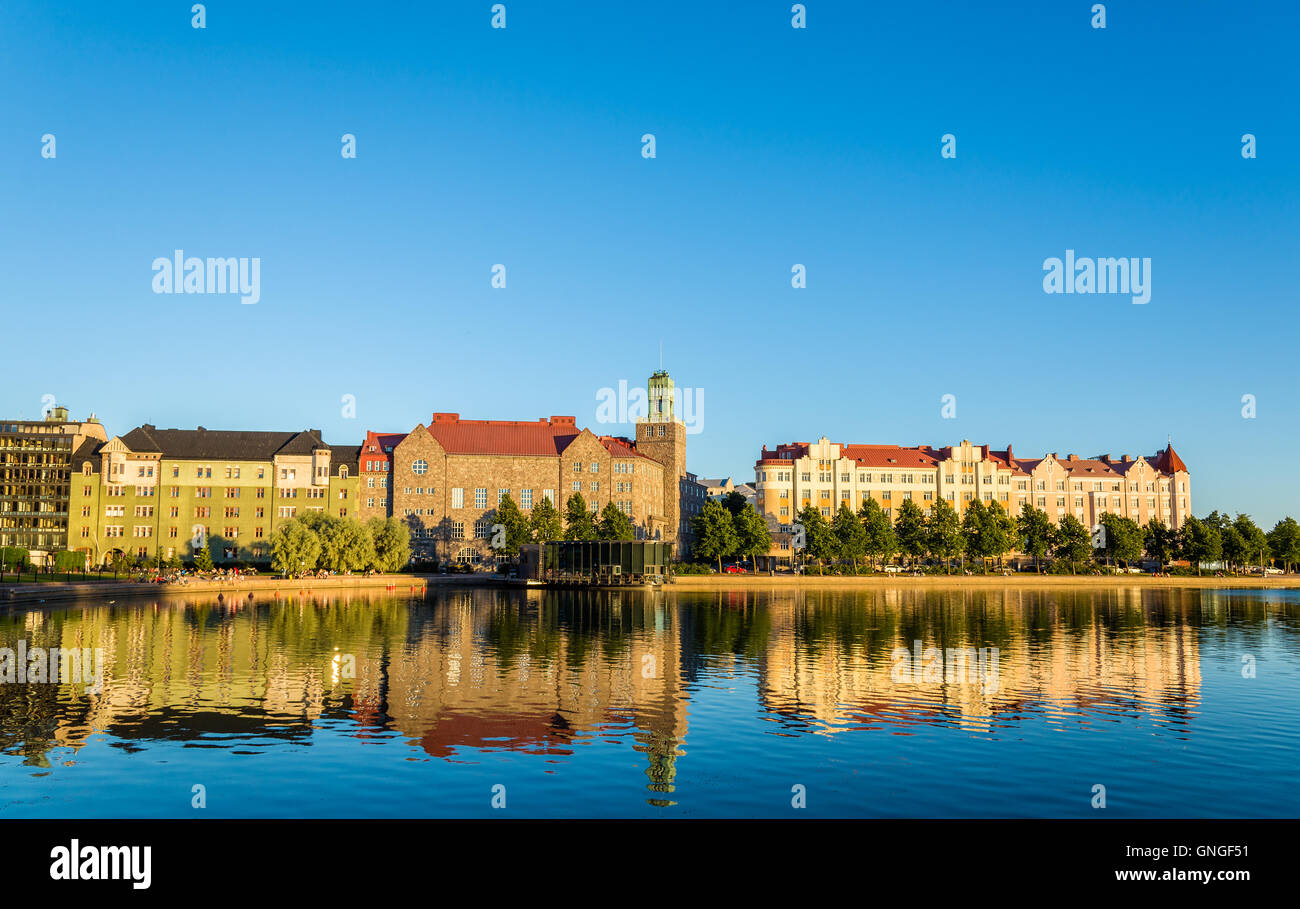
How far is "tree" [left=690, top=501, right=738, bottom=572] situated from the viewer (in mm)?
134750

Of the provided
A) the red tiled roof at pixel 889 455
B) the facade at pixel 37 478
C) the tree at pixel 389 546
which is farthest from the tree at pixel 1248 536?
the facade at pixel 37 478

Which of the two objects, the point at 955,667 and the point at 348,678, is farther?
the point at 955,667

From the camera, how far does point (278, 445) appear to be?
449 ft

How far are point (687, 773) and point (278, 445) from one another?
4988 inches

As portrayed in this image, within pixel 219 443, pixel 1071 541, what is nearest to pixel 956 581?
pixel 1071 541

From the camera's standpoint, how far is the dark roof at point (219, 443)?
133500mm

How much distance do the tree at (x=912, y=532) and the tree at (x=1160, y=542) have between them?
39.7 m

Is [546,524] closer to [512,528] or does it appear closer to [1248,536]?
[512,528]

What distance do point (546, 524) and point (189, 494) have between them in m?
50.0
